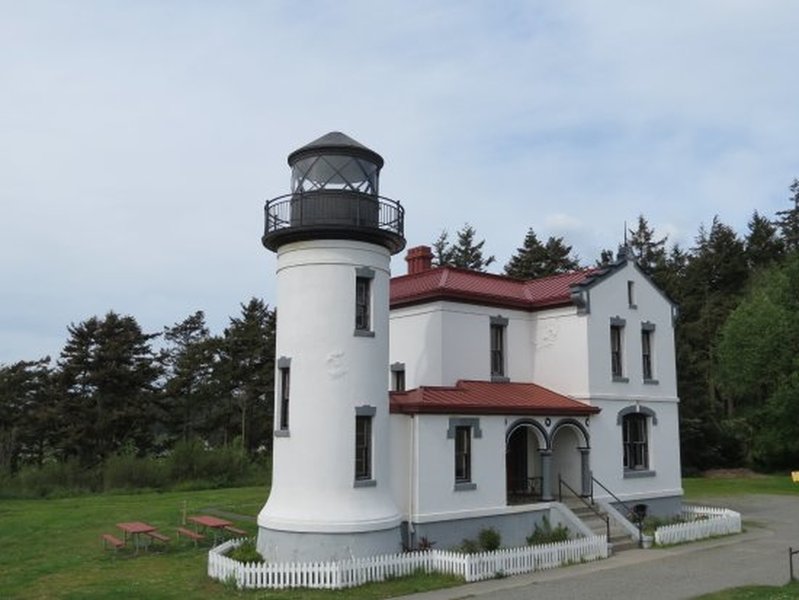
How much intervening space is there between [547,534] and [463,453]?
3087mm

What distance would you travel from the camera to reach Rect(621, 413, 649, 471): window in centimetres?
2288

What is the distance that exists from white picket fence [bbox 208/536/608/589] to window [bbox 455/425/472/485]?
7.52 feet

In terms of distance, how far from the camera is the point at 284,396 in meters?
16.6

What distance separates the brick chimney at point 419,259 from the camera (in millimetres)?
24362

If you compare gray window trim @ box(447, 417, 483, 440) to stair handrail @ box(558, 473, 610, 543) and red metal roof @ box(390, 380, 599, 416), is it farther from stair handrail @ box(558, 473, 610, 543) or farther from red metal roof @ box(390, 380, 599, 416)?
stair handrail @ box(558, 473, 610, 543)

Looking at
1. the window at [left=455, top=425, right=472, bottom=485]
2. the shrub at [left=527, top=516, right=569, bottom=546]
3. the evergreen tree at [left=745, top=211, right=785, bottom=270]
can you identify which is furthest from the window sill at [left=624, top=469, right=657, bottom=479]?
the evergreen tree at [left=745, top=211, right=785, bottom=270]

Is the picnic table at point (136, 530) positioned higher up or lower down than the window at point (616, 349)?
lower down

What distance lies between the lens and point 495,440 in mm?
18688

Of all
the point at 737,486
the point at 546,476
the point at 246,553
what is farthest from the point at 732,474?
the point at 246,553

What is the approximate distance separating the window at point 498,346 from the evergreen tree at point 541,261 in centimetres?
3735

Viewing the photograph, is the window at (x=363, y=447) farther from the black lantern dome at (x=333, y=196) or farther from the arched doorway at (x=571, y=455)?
the arched doorway at (x=571, y=455)

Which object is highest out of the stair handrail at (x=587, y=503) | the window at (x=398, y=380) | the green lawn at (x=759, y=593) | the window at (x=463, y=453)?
the window at (x=398, y=380)

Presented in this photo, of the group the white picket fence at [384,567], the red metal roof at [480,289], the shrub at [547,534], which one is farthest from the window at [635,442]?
the white picket fence at [384,567]

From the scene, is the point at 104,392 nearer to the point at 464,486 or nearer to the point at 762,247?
the point at 464,486
